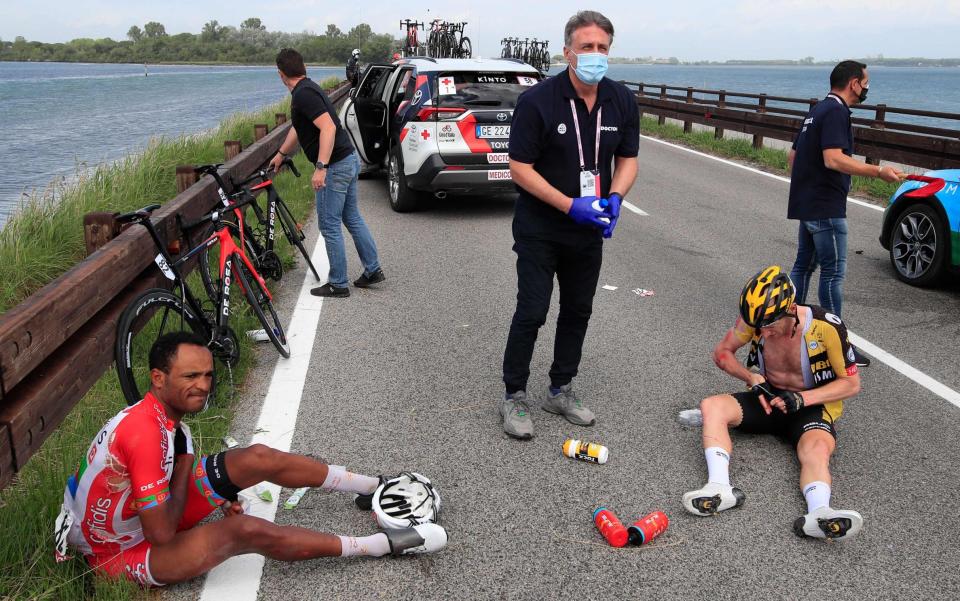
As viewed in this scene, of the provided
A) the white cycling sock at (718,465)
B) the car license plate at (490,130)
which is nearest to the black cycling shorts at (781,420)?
the white cycling sock at (718,465)

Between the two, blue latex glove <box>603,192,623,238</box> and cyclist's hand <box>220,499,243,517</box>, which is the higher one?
blue latex glove <box>603,192,623,238</box>

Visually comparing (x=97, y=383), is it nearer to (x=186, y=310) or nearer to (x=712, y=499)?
(x=186, y=310)

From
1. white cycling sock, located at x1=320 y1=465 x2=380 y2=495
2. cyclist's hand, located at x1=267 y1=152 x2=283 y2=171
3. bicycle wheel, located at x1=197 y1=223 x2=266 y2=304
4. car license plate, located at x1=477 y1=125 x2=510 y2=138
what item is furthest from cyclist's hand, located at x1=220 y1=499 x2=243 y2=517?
car license plate, located at x1=477 y1=125 x2=510 y2=138

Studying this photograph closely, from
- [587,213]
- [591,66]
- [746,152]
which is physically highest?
[591,66]

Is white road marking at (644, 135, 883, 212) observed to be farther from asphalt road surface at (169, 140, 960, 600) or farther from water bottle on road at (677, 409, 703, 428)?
water bottle on road at (677, 409, 703, 428)

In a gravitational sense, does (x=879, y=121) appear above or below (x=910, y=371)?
above

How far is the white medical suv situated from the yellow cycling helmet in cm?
601

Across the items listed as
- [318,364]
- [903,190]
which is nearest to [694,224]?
[903,190]

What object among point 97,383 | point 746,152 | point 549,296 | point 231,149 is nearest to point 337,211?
point 97,383

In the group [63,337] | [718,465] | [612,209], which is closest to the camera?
[63,337]

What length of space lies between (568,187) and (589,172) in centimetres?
13

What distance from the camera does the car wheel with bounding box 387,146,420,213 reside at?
10719mm

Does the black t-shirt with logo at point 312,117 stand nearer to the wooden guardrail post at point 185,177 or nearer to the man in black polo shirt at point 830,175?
the wooden guardrail post at point 185,177

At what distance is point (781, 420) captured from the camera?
14.8 feet
